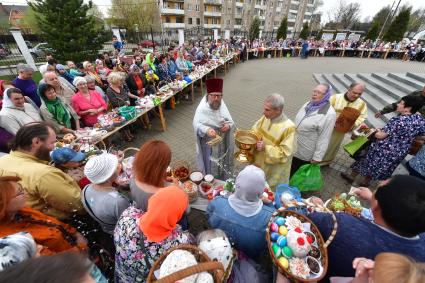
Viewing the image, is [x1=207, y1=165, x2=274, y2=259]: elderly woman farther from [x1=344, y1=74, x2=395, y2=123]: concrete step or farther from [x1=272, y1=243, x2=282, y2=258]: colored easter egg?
[x1=344, y1=74, x2=395, y2=123]: concrete step

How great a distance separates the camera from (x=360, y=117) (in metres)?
4.32

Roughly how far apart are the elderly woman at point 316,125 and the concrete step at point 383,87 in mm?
6791

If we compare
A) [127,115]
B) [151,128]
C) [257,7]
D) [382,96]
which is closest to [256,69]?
[382,96]

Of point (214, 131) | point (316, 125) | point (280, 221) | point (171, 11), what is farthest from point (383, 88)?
point (171, 11)

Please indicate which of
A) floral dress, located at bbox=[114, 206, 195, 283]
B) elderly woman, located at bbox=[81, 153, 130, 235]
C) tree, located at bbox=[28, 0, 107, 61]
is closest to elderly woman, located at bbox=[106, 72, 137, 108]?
elderly woman, located at bbox=[81, 153, 130, 235]

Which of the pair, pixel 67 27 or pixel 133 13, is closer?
pixel 67 27

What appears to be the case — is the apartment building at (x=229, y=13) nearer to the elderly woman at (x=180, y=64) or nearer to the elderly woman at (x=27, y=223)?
the elderly woman at (x=180, y=64)

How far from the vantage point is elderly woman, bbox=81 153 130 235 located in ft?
6.84

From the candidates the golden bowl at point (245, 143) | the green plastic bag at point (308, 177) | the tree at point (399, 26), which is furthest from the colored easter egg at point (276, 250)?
the tree at point (399, 26)

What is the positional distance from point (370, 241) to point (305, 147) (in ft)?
8.04

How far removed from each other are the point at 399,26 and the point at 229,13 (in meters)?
33.7

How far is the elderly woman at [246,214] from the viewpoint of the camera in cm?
180

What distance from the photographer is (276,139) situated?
3178 mm

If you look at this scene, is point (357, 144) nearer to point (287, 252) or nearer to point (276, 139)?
point (276, 139)
